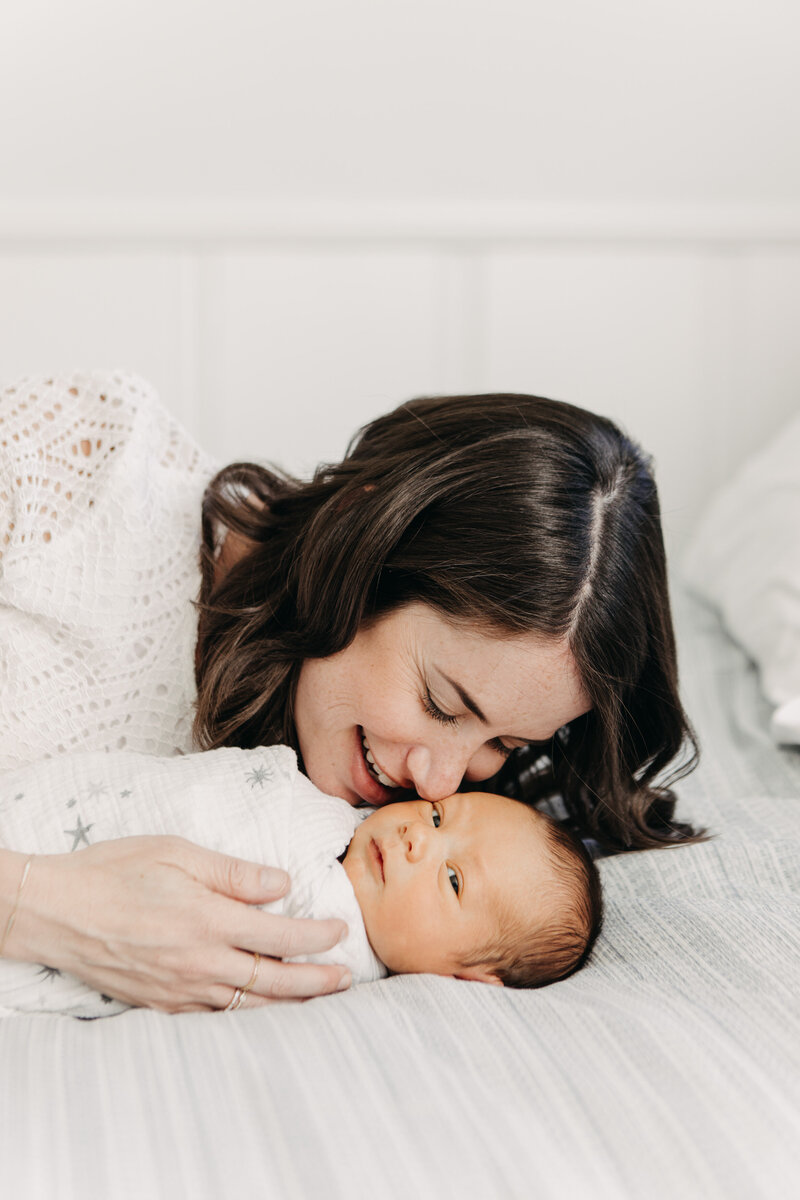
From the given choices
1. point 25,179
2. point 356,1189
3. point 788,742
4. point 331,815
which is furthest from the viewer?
point 25,179

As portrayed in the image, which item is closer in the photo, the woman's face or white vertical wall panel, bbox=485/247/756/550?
the woman's face

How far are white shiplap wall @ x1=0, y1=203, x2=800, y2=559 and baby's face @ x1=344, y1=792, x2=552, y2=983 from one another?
96 centimetres

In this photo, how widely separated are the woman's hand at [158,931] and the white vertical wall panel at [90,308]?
1114 mm

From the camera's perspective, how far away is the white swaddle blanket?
34.4 inches

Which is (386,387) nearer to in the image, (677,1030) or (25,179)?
(25,179)

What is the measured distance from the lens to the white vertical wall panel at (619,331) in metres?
1.77

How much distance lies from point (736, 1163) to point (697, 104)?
1682 mm

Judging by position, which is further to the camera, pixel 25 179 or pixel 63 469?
pixel 25 179

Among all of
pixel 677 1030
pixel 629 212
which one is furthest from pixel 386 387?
pixel 677 1030

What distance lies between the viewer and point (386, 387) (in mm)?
1768

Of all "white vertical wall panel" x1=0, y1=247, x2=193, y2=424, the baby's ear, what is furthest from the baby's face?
"white vertical wall panel" x1=0, y1=247, x2=193, y2=424

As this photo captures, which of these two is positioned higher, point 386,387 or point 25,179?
point 25,179

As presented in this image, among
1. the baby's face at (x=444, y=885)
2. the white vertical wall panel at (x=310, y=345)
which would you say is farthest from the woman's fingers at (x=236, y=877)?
the white vertical wall panel at (x=310, y=345)

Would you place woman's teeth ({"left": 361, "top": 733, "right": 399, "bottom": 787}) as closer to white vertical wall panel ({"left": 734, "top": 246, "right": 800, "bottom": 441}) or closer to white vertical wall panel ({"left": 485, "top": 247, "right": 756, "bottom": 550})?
white vertical wall panel ({"left": 485, "top": 247, "right": 756, "bottom": 550})
